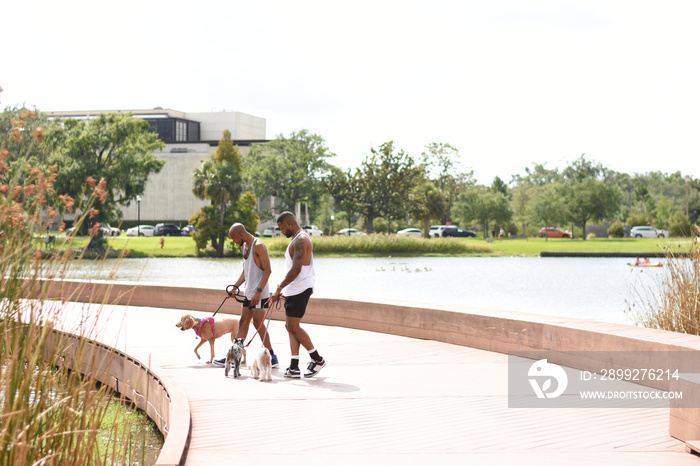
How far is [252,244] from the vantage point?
7.82 m

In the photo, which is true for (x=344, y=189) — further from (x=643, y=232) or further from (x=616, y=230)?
(x=643, y=232)

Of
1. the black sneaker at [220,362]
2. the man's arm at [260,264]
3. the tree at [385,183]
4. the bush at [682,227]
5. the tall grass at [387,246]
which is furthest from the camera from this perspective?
the tree at [385,183]

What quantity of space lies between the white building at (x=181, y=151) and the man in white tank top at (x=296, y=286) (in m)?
74.7

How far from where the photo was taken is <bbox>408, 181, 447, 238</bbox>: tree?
7231cm

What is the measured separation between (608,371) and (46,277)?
18.1 ft

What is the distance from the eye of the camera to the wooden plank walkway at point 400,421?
16.0ft

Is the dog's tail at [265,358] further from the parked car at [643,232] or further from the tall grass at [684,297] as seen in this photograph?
the parked car at [643,232]

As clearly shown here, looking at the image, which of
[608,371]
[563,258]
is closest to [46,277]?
[608,371]

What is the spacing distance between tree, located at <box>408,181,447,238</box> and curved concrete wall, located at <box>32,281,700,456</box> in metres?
59.5

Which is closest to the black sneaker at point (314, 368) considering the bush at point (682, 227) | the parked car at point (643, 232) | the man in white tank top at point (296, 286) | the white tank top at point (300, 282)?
the man in white tank top at point (296, 286)

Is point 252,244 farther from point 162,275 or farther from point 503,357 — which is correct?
point 162,275

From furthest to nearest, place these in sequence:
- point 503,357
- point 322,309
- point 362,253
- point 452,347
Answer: point 362,253 < point 322,309 < point 452,347 < point 503,357

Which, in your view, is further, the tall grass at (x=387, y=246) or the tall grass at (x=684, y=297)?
the tall grass at (x=387, y=246)

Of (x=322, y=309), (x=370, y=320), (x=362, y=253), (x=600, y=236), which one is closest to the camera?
(x=370, y=320)
